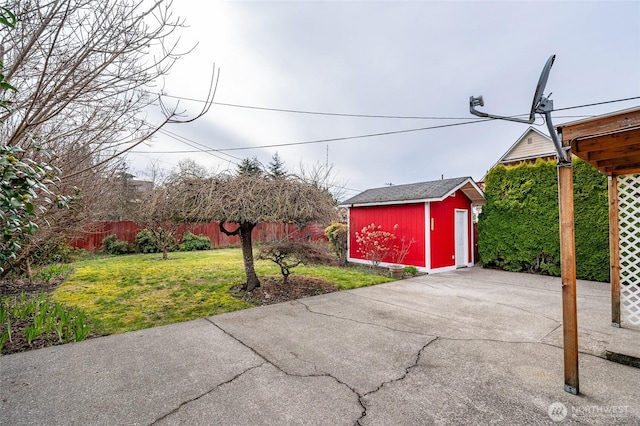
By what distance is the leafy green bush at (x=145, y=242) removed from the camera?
46.3 feet

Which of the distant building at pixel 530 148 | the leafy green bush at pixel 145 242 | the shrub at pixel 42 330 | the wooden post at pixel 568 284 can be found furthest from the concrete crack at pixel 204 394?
the distant building at pixel 530 148

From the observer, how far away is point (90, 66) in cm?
252

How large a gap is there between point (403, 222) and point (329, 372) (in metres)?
7.56

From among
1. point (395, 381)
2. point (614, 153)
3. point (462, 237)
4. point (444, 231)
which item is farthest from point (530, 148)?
point (395, 381)

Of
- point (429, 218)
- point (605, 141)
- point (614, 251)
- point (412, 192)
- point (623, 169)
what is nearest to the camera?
point (605, 141)

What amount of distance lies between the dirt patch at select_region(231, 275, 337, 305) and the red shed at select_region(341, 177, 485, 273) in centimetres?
364

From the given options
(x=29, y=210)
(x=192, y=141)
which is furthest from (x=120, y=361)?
(x=192, y=141)

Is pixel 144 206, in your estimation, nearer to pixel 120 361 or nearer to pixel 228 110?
pixel 120 361

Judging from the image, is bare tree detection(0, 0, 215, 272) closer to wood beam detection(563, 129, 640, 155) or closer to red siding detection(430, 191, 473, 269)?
wood beam detection(563, 129, 640, 155)

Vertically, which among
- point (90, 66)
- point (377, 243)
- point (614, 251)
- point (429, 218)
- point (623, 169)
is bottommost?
point (377, 243)

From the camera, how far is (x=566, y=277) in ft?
8.45

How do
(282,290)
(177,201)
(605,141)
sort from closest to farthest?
(605,141), (177,201), (282,290)

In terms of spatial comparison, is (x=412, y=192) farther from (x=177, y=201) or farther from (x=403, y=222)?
(x=177, y=201)

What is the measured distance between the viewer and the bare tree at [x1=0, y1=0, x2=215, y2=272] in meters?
2.04
